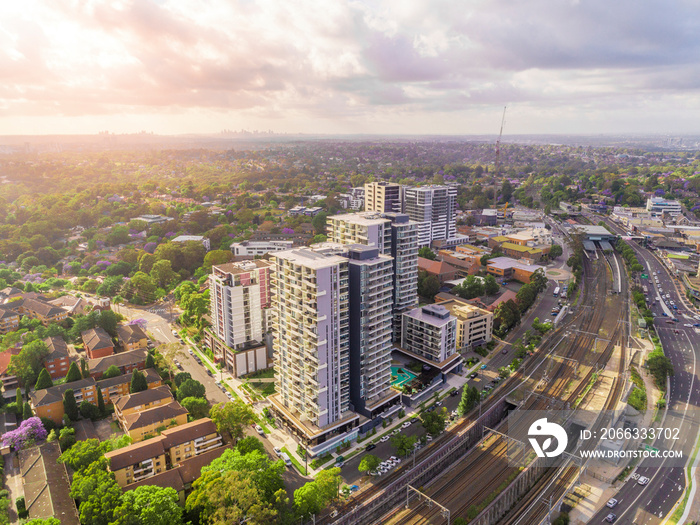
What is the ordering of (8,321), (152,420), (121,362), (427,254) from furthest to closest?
(427,254) → (8,321) → (121,362) → (152,420)

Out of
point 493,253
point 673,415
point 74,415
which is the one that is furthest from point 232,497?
point 493,253

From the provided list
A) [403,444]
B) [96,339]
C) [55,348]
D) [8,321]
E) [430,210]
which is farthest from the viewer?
[430,210]

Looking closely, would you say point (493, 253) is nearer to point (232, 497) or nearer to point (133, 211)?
point (232, 497)

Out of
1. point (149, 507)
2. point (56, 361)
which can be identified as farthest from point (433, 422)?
point (56, 361)

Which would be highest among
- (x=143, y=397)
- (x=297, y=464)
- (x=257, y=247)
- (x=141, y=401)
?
(x=257, y=247)

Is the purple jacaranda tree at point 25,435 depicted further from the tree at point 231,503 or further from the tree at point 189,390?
the tree at point 231,503

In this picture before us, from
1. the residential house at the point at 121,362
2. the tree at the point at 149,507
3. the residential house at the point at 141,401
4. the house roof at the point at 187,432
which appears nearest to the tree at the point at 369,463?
the house roof at the point at 187,432

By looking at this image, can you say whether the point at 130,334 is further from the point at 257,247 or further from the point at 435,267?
the point at 435,267
